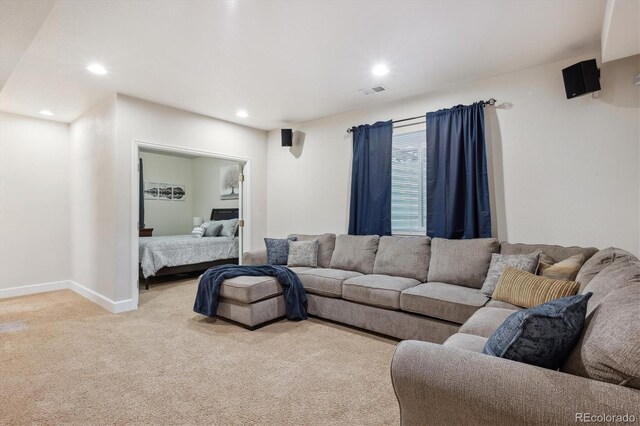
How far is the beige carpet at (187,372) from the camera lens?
195cm

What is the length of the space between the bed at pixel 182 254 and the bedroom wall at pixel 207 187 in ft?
5.32

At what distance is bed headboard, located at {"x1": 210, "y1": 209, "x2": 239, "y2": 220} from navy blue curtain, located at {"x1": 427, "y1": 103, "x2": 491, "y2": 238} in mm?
4853

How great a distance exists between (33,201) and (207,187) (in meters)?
3.66

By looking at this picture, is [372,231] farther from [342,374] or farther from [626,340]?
[626,340]

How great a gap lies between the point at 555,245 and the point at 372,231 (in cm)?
195

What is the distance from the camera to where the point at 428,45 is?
2.82 meters

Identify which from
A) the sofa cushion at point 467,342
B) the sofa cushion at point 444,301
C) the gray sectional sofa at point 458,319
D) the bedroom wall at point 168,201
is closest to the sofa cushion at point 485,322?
the gray sectional sofa at point 458,319

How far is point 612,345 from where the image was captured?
3.42ft

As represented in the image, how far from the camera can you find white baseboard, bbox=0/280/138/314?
3967 millimetres

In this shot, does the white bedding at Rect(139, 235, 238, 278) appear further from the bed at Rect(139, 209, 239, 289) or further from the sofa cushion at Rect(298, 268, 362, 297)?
the sofa cushion at Rect(298, 268, 362, 297)

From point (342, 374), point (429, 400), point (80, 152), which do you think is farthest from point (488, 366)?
point (80, 152)

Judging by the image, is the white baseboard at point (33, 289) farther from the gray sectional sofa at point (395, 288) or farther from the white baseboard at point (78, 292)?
the gray sectional sofa at point (395, 288)

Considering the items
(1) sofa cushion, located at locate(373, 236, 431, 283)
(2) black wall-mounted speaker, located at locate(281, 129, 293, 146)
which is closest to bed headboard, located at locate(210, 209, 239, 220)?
(2) black wall-mounted speaker, located at locate(281, 129, 293, 146)

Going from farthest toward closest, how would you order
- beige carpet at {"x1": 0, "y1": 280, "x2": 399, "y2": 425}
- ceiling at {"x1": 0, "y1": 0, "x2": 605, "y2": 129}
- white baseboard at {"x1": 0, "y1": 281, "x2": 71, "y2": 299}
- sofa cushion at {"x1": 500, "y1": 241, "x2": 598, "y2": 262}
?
white baseboard at {"x1": 0, "y1": 281, "x2": 71, "y2": 299} < sofa cushion at {"x1": 500, "y1": 241, "x2": 598, "y2": 262} < ceiling at {"x1": 0, "y1": 0, "x2": 605, "y2": 129} < beige carpet at {"x1": 0, "y1": 280, "x2": 399, "y2": 425}
